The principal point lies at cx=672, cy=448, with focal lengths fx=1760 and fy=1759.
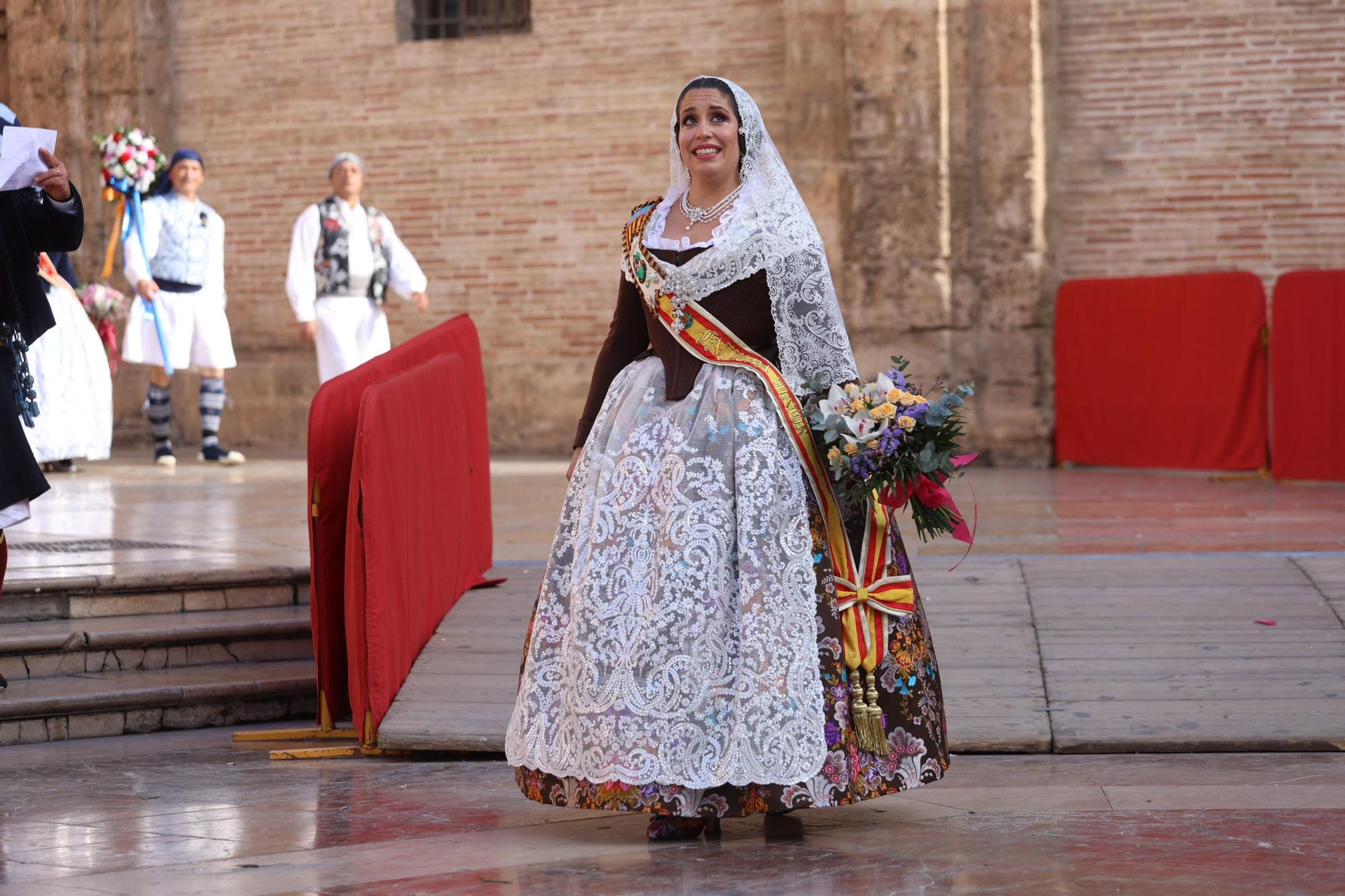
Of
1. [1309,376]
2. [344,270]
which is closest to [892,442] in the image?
[1309,376]

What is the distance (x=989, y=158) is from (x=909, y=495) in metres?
7.90

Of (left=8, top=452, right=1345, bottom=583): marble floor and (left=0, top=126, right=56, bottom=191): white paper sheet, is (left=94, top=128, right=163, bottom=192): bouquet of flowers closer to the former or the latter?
(left=8, top=452, right=1345, bottom=583): marble floor

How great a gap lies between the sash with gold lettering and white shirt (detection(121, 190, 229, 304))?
24.7 feet

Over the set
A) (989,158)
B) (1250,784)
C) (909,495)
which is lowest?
A: (1250,784)

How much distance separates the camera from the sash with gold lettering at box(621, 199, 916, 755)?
3.88 metres

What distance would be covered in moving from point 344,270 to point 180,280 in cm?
138

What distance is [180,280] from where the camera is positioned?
1117cm

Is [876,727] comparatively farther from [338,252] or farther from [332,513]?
[338,252]

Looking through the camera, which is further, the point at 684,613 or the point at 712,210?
the point at 712,210

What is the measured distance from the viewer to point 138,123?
13.6m

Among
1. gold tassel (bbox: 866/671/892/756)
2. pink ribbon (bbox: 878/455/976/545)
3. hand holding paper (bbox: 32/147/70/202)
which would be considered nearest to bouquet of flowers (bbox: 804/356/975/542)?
pink ribbon (bbox: 878/455/976/545)

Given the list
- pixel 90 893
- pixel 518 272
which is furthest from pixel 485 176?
pixel 90 893

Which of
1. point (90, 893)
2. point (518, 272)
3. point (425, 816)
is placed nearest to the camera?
point (90, 893)

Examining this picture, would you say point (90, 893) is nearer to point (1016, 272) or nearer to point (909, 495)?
point (909, 495)
